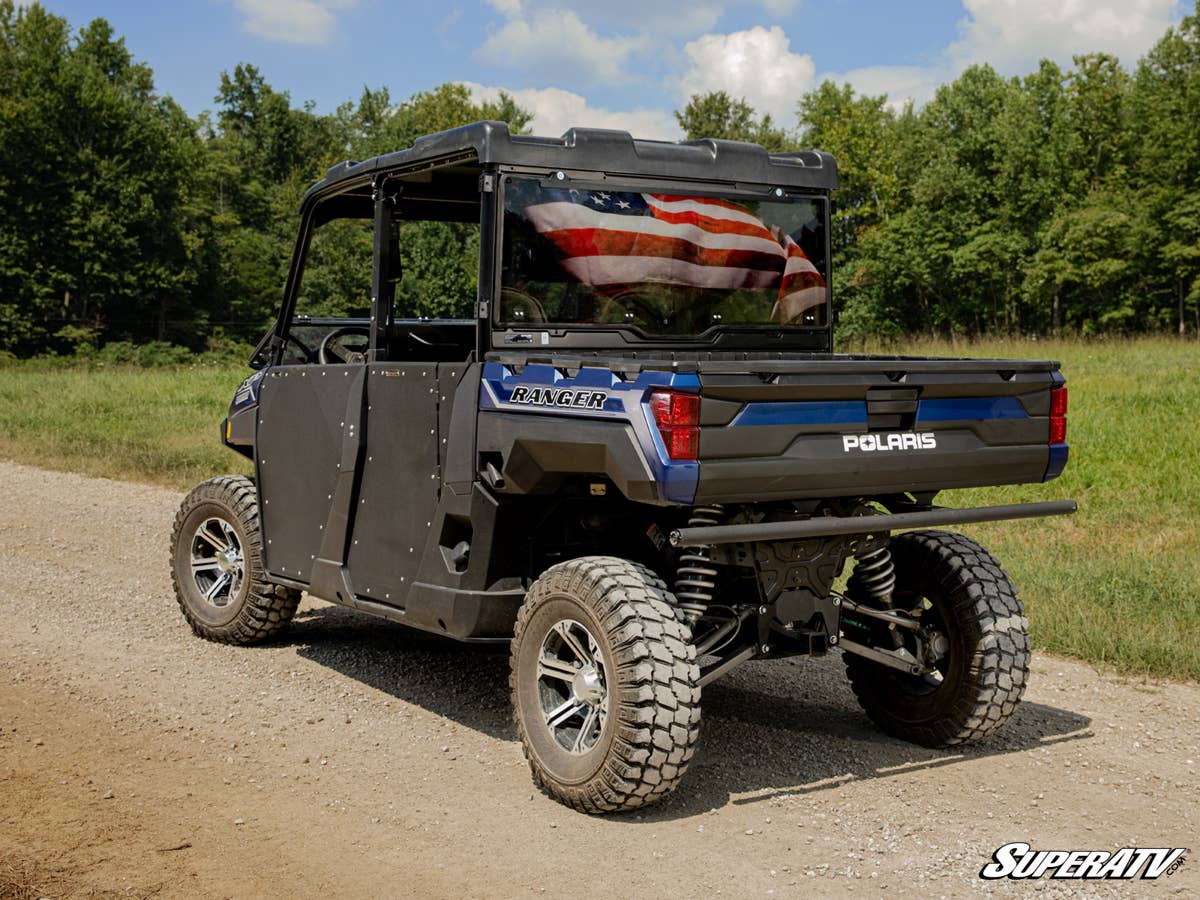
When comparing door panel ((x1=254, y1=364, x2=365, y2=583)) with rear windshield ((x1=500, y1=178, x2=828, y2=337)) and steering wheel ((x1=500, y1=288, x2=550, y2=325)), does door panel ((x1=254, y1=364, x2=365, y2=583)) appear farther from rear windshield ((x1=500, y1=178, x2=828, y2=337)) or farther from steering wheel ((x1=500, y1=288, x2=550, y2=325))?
rear windshield ((x1=500, y1=178, x2=828, y2=337))

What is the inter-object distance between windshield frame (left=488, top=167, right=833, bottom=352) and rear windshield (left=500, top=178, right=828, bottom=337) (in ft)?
0.05

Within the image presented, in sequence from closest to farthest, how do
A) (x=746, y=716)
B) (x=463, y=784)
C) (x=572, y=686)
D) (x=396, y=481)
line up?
1. (x=572, y=686)
2. (x=463, y=784)
3. (x=396, y=481)
4. (x=746, y=716)

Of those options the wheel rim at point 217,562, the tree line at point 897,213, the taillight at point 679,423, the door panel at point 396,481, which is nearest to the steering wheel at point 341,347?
the door panel at point 396,481

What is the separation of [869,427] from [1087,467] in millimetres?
9270

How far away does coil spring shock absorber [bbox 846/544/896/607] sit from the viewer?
17.7ft

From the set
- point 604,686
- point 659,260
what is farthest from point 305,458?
point 604,686

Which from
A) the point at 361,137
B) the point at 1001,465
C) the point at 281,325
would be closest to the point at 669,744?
the point at 1001,465

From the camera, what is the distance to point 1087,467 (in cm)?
1305

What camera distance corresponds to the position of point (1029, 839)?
14.2ft

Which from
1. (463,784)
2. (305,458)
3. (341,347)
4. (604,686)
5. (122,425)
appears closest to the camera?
(604,686)

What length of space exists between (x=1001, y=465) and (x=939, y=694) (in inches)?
41.6

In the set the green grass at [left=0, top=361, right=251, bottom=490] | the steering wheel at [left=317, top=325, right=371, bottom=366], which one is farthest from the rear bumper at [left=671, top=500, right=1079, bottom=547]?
the green grass at [left=0, top=361, right=251, bottom=490]

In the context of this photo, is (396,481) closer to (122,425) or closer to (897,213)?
(122,425)

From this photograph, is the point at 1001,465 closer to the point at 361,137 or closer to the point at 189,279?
the point at 189,279
